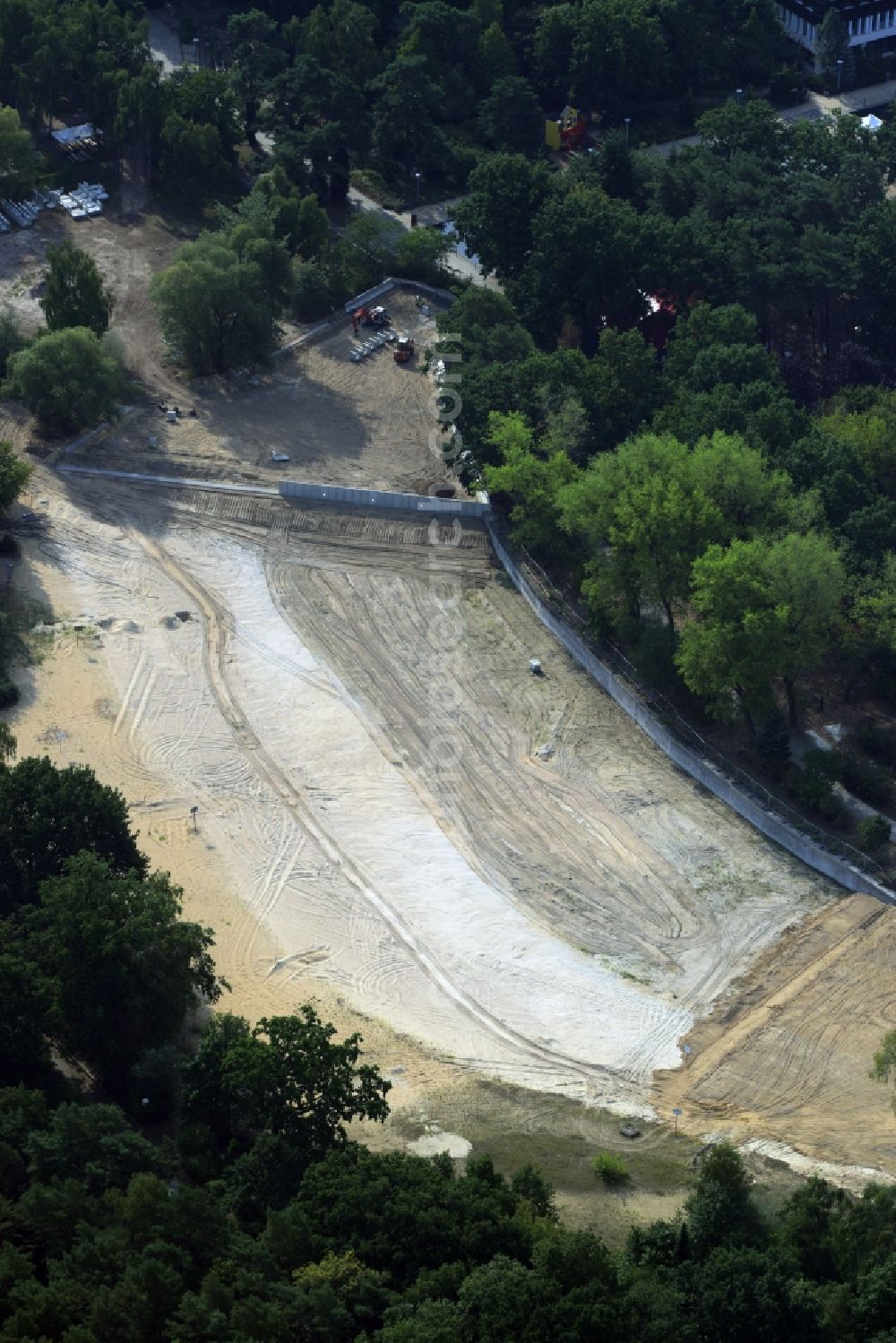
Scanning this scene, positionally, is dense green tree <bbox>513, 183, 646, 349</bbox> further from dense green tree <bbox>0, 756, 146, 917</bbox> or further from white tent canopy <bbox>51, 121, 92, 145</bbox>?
dense green tree <bbox>0, 756, 146, 917</bbox>

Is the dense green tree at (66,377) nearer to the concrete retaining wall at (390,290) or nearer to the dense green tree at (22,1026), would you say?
the concrete retaining wall at (390,290)

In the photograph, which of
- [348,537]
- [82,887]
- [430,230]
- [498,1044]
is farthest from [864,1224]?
[430,230]

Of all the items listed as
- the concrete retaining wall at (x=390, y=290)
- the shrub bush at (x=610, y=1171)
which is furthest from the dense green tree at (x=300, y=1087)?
the concrete retaining wall at (x=390, y=290)

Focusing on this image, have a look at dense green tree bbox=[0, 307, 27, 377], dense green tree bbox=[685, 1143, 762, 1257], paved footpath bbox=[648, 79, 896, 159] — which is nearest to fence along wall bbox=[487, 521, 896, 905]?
dense green tree bbox=[685, 1143, 762, 1257]

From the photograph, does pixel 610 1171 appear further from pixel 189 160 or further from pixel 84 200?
pixel 84 200

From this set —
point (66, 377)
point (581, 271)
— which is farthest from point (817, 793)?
point (66, 377)

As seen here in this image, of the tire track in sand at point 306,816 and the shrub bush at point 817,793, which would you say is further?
the shrub bush at point 817,793
